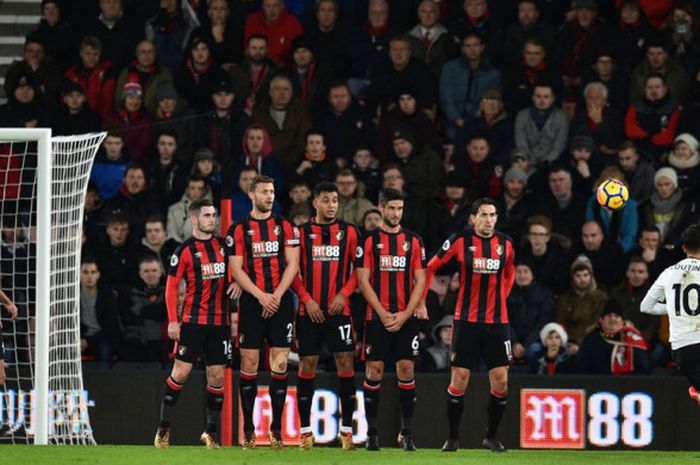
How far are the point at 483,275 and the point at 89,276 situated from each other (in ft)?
15.1

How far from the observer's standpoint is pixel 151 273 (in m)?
16.8

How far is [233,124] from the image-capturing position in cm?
1853

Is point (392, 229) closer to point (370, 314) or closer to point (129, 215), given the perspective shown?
point (370, 314)

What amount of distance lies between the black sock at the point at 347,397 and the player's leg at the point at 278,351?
1.60ft

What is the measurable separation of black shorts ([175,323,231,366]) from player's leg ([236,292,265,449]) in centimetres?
30

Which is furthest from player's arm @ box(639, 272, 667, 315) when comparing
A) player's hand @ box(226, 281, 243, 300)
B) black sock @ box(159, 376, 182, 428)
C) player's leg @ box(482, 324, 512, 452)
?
black sock @ box(159, 376, 182, 428)

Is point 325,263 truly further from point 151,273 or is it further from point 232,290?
point 151,273

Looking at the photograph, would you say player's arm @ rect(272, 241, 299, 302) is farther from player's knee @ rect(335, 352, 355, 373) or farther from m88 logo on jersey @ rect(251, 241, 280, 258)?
player's knee @ rect(335, 352, 355, 373)

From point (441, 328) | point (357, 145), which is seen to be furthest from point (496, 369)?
point (357, 145)

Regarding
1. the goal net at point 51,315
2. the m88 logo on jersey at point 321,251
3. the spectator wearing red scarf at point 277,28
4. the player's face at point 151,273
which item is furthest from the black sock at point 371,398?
the spectator wearing red scarf at point 277,28

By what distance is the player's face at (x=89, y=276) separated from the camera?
1684 centimetres

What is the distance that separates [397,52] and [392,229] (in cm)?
497

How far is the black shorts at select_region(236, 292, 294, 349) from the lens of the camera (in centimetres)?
1371

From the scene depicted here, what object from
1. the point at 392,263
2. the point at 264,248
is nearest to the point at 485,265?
the point at 392,263
